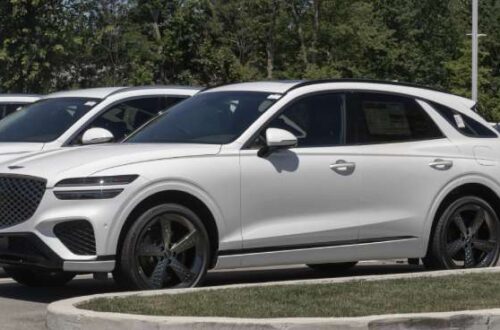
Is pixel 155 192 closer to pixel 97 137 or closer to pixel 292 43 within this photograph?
pixel 97 137

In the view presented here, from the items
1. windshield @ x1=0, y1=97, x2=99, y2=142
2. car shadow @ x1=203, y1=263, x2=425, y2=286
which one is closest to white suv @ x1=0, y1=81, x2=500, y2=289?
car shadow @ x1=203, y1=263, x2=425, y2=286

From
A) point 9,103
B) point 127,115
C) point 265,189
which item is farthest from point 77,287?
point 9,103

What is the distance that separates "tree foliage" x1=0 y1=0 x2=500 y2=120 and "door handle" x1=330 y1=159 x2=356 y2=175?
115 feet

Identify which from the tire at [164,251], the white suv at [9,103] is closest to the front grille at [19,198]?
the tire at [164,251]

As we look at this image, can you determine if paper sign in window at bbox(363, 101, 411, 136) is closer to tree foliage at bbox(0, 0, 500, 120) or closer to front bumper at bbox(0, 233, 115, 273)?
front bumper at bbox(0, 233, 115, 273)

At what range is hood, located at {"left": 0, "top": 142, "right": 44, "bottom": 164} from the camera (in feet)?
38.2

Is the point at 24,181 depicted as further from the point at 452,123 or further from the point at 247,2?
the point at 247,2

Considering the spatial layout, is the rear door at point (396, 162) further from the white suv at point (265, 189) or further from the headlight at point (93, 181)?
the headlight at point (93, 181)

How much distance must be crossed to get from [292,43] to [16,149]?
49.5m

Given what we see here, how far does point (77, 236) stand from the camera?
8664 mm

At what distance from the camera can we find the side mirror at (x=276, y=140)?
30.6ft

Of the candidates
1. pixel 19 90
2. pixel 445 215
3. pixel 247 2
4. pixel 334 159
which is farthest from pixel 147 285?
pixel 247 2

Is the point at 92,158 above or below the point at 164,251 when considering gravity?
above

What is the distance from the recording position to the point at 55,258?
8.67 metres
